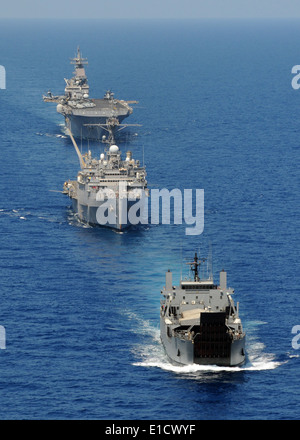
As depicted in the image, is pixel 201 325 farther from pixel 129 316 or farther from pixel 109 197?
pixel 109 197

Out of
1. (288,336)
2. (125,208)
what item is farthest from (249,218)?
(288,336)

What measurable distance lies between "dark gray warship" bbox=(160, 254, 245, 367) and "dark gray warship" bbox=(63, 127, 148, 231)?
155ft

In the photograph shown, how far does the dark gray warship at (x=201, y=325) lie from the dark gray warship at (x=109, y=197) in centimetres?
4712

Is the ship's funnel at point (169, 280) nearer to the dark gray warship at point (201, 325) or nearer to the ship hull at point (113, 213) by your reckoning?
the dark gray warship at point (201, 325)

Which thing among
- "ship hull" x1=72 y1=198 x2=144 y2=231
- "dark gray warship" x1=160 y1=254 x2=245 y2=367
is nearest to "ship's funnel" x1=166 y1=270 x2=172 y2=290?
"dark gray warship" x1=160 y1=254 x2=245 y2=367

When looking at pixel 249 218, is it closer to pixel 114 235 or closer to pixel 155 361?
pixel 114 235

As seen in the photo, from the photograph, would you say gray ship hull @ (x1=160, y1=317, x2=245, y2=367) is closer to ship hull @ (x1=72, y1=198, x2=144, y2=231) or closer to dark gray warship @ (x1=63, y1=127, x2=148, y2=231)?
ship hull @ (x1=72, y1=198, x2=144, y2=231)

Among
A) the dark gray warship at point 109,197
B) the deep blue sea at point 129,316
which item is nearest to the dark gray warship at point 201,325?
the deep blue sea at point 129,316

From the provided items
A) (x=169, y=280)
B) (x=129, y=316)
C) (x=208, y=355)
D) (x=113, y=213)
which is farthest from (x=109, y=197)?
(x=208, y=355)

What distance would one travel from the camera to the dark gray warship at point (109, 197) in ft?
619

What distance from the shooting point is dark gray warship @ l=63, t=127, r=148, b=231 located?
189 metres

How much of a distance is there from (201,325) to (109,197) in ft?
210

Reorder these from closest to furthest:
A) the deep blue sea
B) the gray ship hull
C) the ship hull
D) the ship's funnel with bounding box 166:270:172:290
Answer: the deep blue sea < the gray ship hull < the ship's funnel with bounding box 166:270:172:290 < the ship hull

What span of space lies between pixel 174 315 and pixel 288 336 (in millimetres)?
12687
